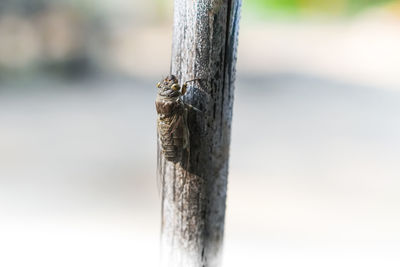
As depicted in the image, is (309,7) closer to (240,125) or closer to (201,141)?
(240,125)

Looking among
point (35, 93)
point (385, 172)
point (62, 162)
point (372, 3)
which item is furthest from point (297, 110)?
point (372, 3)

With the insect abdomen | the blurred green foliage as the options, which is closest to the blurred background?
the blurred green foliage

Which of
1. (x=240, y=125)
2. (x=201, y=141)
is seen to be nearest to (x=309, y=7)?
(x=240, y=125)

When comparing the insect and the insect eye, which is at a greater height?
the insect eye

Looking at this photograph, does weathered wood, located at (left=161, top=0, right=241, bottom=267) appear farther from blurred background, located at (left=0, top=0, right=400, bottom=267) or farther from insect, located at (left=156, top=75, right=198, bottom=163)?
blurred background, located at (left=0, top=0, right=400, bottom=267)

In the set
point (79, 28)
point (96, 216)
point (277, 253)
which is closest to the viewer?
point (277, 253)

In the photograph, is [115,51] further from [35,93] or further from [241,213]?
[241,213]

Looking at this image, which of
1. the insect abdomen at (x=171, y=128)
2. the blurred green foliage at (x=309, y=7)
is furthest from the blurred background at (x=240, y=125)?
the insect abdomen at (x=171, y=128)
